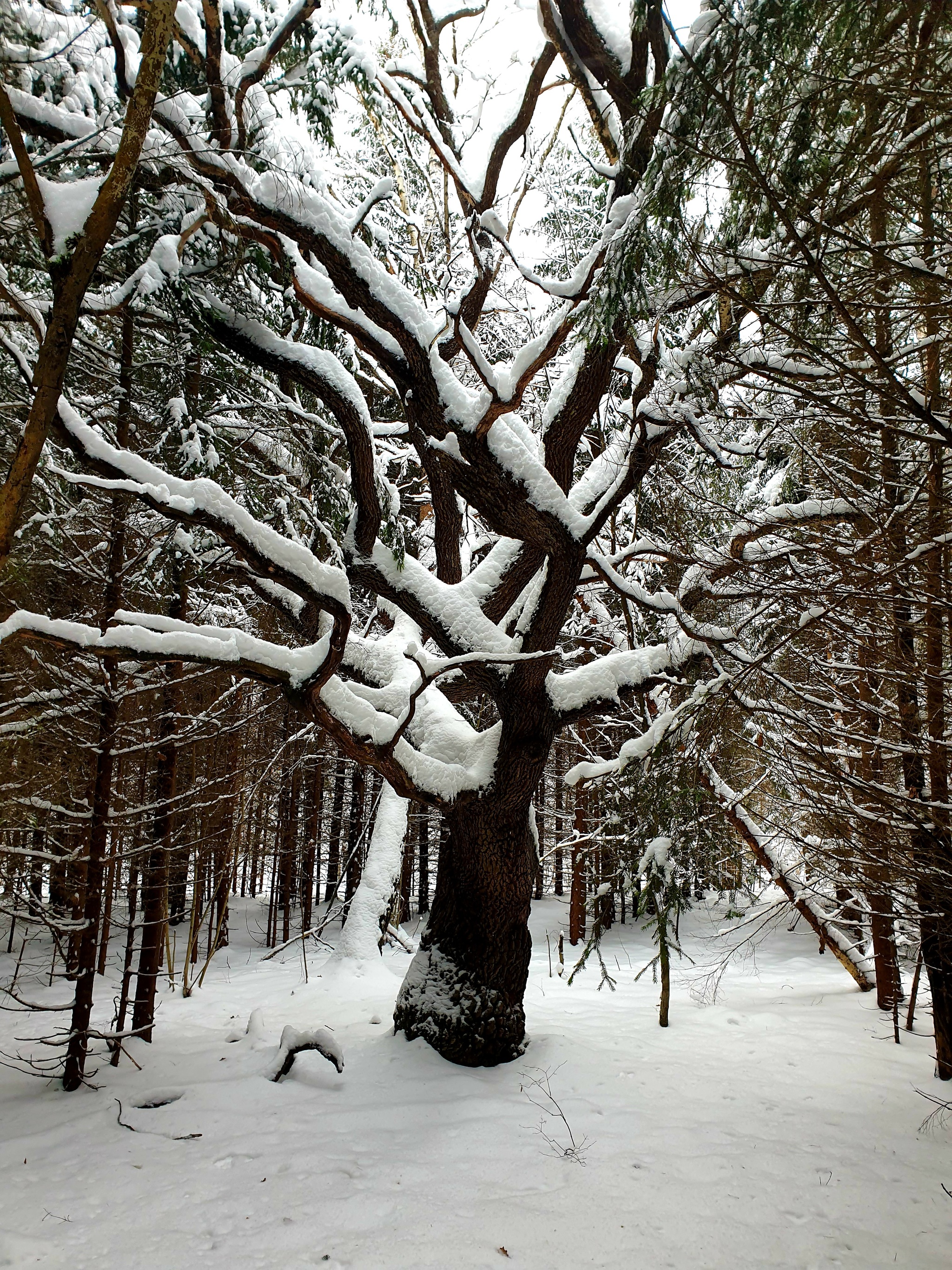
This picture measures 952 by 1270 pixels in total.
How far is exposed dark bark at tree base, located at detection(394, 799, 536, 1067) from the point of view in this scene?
4.71 m

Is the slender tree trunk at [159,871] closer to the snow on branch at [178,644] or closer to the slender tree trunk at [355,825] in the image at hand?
the snow on branch at [178,644]

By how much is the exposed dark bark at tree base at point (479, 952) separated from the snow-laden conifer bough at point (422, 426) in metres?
0.02

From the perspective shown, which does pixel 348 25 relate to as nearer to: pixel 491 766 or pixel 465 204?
pixel 465 204

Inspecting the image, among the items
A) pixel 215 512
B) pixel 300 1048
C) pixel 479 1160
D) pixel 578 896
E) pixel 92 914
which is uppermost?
pixel 215 512

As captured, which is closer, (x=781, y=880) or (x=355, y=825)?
(x=781, y=880)

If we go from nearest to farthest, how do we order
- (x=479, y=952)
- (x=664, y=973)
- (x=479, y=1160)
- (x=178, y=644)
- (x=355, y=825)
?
1. (x=479, y=1160)
2. (x=178, y=644)
3. (x=479, y=952)
4. (x=664, y=973)
5. (x=355, y=825)

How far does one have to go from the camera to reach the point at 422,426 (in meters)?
4.45

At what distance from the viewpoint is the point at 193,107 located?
365 cm

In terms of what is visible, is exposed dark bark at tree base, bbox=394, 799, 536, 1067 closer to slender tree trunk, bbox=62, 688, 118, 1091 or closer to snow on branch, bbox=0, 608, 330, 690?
snow on branch, bbox=0, 608, 330, 690

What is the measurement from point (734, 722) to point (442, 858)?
2.61 m

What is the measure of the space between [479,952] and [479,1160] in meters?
1.46

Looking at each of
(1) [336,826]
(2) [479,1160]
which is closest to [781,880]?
(2) [479,1160]

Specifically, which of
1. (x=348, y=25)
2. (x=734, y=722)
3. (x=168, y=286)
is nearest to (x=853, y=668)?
(x=734, y=722)

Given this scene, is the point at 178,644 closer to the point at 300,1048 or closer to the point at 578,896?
the point at 300,1048
